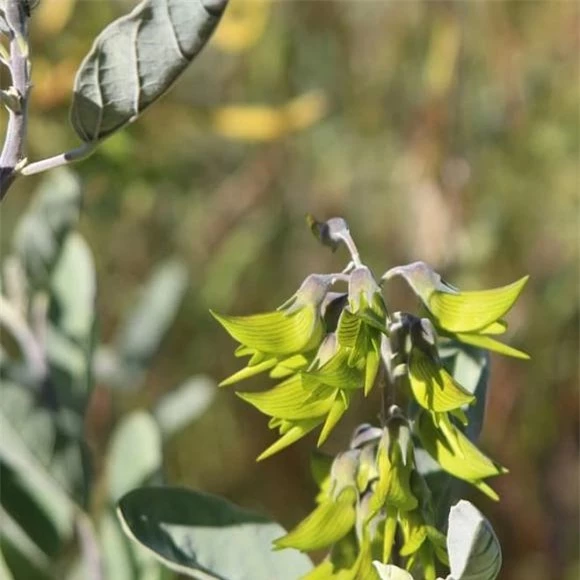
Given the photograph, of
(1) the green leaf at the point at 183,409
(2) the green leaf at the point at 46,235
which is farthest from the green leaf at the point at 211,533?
(1) the green leaf at the point at 183,409

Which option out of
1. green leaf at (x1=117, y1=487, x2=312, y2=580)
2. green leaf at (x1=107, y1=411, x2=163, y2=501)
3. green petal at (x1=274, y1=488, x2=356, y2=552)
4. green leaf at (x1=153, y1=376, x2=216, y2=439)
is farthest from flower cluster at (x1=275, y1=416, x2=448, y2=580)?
green leaf at (x1=153, y1=376, x2=216, y2=439)

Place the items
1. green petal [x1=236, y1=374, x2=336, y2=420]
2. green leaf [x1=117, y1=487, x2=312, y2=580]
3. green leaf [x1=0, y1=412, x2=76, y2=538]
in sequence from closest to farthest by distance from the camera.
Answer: green petal [x1=236, y1=374, x2=336, y2=420], green leaf [x1=117, y1=487, x2=312, y2=580], green leaf [x1=0, y1=412, x2=76, y2=538]

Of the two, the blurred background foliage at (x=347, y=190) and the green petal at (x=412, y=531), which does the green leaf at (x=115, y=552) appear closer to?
the green petal at (x=412, y=531)

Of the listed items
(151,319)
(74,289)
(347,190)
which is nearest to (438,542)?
(74,289)

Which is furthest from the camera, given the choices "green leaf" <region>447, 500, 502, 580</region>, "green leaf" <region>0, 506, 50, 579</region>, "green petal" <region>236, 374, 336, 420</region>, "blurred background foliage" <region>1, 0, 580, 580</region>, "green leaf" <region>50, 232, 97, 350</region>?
"blurred background foliage" <region>1, 0, 580, 580</region>

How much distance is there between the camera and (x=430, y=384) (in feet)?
2.33

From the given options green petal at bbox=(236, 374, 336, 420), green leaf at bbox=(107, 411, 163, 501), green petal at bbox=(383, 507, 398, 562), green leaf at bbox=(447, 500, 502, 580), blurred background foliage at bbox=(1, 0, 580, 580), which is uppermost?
green petal at bbox=(236, 374, 336, 420)

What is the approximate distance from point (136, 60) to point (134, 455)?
574mm

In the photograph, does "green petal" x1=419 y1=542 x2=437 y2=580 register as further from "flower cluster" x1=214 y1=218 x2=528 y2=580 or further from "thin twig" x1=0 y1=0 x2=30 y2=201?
"thin twig" x1=0 y1=0 x2=30 y2=201

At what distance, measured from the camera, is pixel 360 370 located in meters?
0.68

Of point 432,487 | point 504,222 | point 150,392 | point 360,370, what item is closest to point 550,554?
point 504,222

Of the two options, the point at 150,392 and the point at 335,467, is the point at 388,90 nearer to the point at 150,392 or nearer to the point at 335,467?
the point at 150,392

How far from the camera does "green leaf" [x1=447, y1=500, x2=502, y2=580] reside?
58cm

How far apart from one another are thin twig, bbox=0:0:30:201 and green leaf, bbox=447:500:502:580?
336 mm
